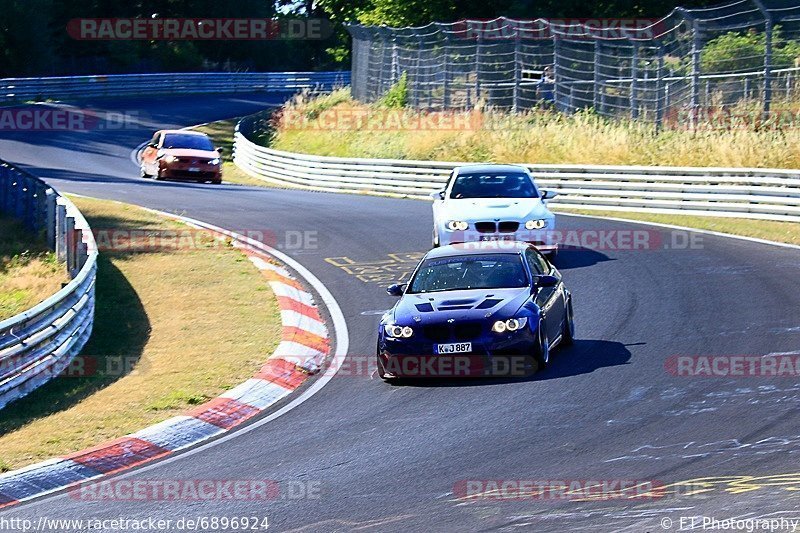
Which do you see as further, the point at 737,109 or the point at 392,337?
the point at 737,109

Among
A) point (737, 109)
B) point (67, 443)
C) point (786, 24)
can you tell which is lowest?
point (67, 443)

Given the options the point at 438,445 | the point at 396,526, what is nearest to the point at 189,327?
the point at 438,445

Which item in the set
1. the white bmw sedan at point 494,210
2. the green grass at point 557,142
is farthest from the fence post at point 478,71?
the white bmw sedan at point 494,210

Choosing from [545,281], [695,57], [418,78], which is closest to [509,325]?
[545,281]

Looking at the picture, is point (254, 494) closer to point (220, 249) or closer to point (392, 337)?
point (392, 337)

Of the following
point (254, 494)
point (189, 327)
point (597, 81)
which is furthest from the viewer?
point (597, 81)

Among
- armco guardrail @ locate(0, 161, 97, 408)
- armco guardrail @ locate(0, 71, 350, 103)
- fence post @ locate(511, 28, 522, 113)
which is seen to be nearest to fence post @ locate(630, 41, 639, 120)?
fence post @ locate(511, 28, 522, 113)

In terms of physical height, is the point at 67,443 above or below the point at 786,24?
below

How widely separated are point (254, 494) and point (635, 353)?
5.18 meters

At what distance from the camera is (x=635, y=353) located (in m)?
12.2

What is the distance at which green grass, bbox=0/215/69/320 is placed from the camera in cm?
1850

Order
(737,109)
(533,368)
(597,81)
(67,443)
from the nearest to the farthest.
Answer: (67,443), (533,368), (737,109), (597,81)

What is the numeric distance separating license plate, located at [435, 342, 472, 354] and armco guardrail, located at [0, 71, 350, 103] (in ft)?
155

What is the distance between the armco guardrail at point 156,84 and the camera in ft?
185
